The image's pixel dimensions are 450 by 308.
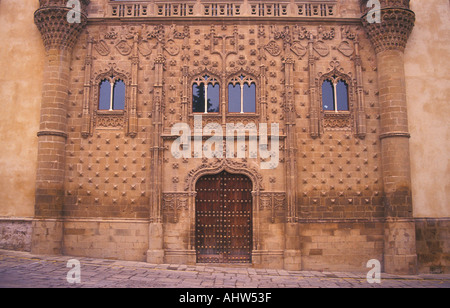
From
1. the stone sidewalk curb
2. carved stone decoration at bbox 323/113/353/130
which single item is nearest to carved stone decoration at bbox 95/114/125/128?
the stone sidewalk curb

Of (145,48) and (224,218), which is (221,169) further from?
(145,48)

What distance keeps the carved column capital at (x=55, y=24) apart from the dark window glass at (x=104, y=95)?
6.12 ft

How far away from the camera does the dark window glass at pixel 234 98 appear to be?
13.6 meters

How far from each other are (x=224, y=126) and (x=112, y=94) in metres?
4.42

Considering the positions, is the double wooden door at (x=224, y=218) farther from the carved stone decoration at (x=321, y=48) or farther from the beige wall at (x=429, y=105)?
the beige wall at (x=429, y=105)

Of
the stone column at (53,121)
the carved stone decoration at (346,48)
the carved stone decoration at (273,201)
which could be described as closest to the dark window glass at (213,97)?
the carved stone decoration at (273,201)

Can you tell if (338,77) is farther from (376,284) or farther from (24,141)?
(24,141)

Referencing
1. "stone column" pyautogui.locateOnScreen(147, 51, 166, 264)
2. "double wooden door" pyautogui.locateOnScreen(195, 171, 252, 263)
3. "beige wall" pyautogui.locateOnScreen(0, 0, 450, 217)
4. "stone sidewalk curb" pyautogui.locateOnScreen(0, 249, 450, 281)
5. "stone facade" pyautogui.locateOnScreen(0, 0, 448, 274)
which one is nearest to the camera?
"stone sidewalk curb" pyautogui.locateOnScreen(0, 249, 450, 281)

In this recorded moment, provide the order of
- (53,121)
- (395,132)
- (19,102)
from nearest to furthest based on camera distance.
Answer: (395,132) < (53,121) < (19,102)

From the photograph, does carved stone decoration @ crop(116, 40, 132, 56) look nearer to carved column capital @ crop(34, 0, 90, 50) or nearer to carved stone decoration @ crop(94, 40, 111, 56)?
carved stone decoration @ crop(94, 40, 111, 56)

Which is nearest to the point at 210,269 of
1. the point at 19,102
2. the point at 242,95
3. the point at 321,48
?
the point at 242,95

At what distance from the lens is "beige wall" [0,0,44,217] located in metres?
13.2

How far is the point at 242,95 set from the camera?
13.6m

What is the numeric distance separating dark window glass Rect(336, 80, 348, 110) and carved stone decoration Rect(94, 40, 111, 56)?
879cm
